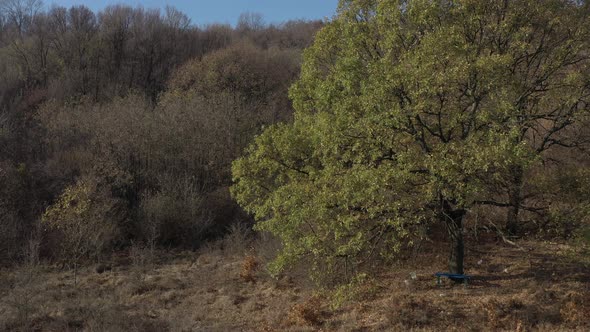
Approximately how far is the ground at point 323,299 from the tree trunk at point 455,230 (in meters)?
0.64

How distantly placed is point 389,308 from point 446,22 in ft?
25.3

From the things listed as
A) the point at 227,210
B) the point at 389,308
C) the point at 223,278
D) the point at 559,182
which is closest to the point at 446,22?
the point at 559,182

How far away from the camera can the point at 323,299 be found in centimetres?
1603

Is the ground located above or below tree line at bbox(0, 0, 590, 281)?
below

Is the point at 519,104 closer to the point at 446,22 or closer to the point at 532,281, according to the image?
the point at 446,22

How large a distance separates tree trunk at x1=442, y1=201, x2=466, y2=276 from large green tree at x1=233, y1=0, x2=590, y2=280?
0.05m

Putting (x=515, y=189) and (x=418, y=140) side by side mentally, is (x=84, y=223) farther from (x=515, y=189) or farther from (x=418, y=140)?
(x=515, y=189)

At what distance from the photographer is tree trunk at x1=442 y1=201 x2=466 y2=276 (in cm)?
1369

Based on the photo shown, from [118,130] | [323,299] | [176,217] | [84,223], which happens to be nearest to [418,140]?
[323,299]

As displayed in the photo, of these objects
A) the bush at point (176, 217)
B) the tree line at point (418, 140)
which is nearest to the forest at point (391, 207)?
the tree line at point (418, 140)

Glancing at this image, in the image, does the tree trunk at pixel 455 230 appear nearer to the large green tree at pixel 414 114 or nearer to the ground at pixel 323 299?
the large green tree at pixel 414 114

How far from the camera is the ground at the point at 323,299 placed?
13.3m

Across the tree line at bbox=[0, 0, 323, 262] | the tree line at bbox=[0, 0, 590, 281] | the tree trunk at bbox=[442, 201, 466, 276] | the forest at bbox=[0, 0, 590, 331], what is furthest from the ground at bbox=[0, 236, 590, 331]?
the tree line at bbox=[0, 0, 323, 262]

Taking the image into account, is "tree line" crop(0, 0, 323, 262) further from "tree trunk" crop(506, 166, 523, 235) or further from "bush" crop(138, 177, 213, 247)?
"tree trunk" crop(506, 166, 523, 235)
